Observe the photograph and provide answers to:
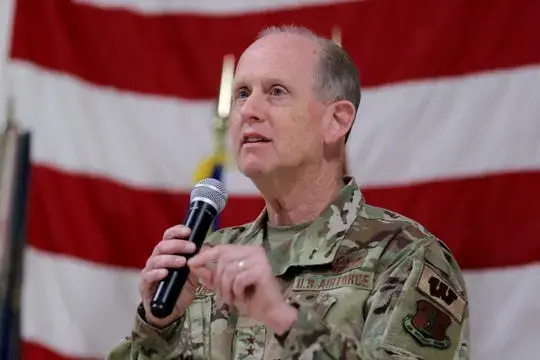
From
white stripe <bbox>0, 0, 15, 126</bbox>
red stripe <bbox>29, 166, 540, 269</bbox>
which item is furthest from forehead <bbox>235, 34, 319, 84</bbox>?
white stripe <bbox>0, 0, 15, 126</bbox>

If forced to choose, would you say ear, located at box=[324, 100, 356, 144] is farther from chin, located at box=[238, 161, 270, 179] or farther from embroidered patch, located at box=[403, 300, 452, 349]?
embroidered patch, located at box=[403, 300, 452, 349]

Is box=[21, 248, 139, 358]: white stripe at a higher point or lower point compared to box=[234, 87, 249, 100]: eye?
lower

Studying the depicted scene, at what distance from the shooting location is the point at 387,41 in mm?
2221

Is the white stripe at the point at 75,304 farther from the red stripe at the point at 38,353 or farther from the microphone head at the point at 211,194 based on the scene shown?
the microphone head at the point at 211,194

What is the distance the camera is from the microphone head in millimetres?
1129

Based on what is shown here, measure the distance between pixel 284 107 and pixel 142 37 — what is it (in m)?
1.25

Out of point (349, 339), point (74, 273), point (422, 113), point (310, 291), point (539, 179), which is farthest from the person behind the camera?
point (74, 273)

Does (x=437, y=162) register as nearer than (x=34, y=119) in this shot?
Yes

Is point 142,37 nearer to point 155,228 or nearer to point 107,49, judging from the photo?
point 107,49

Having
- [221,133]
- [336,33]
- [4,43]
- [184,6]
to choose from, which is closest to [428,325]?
[221,133]

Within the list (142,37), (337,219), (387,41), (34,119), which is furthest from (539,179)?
(34,119)

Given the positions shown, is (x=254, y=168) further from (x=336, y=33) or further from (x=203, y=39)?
(x=203, y=39)

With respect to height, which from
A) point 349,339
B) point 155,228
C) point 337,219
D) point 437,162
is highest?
point 437,162

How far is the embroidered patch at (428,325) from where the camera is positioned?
1.09m
